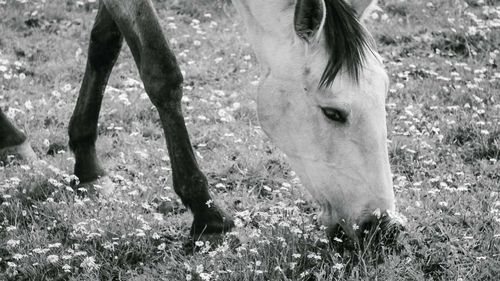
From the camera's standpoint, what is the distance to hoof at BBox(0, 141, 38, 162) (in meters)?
5.05

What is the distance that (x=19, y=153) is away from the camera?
5059 millimetres

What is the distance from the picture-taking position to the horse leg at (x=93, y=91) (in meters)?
4.65

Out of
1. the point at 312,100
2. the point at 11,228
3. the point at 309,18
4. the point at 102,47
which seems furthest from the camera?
the point at 102,47

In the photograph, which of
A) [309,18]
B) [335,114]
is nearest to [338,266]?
[335,114]

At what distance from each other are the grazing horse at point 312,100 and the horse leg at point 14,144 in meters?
1.67

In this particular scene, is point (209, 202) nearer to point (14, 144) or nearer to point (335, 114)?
point (335, 114)

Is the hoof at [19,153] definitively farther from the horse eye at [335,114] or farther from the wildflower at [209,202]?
the horse eye at [335,114]

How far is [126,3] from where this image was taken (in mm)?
3828

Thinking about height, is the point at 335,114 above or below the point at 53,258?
above

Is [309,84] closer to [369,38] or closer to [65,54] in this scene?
[369,38]

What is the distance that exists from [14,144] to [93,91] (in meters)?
0.88

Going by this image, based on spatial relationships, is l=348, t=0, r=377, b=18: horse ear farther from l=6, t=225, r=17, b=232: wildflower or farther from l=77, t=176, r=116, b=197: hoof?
l=6, t=225, r=17, b=232: wildflower

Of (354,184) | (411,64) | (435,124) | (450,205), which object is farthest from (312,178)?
(411,64)

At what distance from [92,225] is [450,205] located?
224 cm
